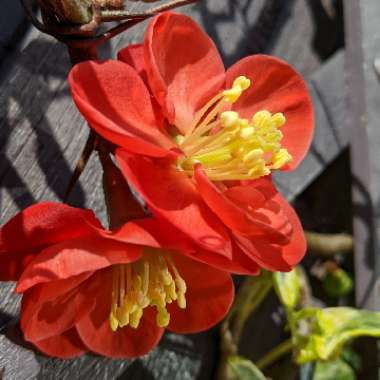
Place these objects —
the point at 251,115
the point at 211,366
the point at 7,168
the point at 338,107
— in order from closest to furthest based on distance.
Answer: the point at 251,115 < the point at 7,168 < the point at 211,366 < the point at 338,107

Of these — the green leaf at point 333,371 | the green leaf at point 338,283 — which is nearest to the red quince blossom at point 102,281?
the green leaf at point 333,371

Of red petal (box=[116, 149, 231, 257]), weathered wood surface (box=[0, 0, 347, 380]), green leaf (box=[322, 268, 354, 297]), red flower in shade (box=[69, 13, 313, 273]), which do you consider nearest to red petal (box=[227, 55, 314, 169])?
red flower in shade (box=[69, 13, 313, 273])

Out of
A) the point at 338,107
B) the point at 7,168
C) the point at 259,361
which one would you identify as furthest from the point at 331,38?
Result: the point at 7,168

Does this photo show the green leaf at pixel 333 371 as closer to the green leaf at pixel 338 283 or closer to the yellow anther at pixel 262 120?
the green leaf at pixel 338 283

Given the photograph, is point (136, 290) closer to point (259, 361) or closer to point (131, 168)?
point (131, 168)

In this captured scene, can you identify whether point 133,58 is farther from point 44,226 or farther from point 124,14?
point 44,226

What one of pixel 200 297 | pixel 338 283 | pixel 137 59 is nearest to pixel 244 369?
pixel 338 283
